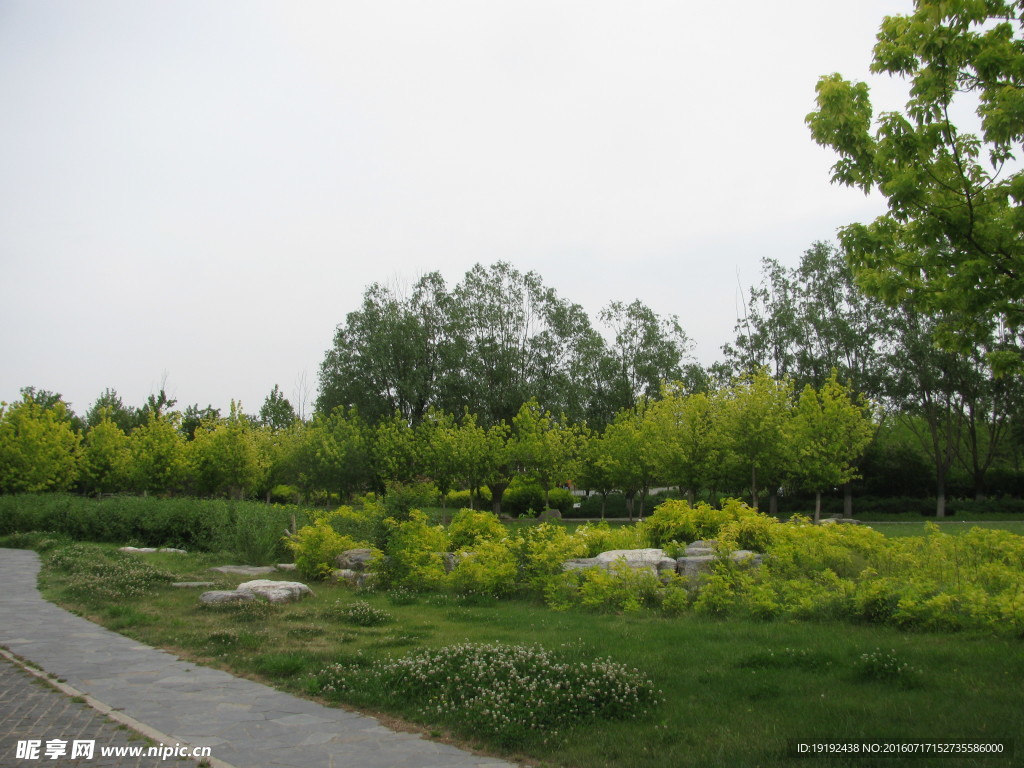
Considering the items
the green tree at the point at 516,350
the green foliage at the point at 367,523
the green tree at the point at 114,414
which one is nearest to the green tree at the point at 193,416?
the green tree at the point at 114,414

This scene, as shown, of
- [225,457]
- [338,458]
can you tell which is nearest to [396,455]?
[338,458]

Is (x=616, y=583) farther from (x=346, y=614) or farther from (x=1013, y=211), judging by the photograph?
(x=1013, y=211)

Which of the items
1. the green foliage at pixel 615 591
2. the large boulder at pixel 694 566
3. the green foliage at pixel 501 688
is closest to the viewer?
the green foliage at pixel 501 688

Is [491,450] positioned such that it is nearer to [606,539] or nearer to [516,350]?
[516,350]

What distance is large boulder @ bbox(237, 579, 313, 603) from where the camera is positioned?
10984 millimetres

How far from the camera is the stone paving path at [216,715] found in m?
4.64

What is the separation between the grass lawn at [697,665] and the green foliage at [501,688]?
142mm

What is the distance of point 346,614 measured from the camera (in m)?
9.73

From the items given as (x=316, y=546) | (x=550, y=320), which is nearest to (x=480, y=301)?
(x=550, y=320)

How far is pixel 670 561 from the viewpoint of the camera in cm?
1148

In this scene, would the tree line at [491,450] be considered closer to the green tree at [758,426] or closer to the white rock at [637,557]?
the green tree at [758,426]

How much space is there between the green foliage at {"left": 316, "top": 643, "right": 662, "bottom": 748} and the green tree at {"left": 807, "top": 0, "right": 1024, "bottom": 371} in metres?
4.62

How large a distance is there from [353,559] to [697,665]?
961 cm

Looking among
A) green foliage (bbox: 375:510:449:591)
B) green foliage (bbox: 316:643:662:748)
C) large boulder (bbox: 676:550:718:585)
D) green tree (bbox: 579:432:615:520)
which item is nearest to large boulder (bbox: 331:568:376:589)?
green foliage (bbox: 375:510:449:591)
